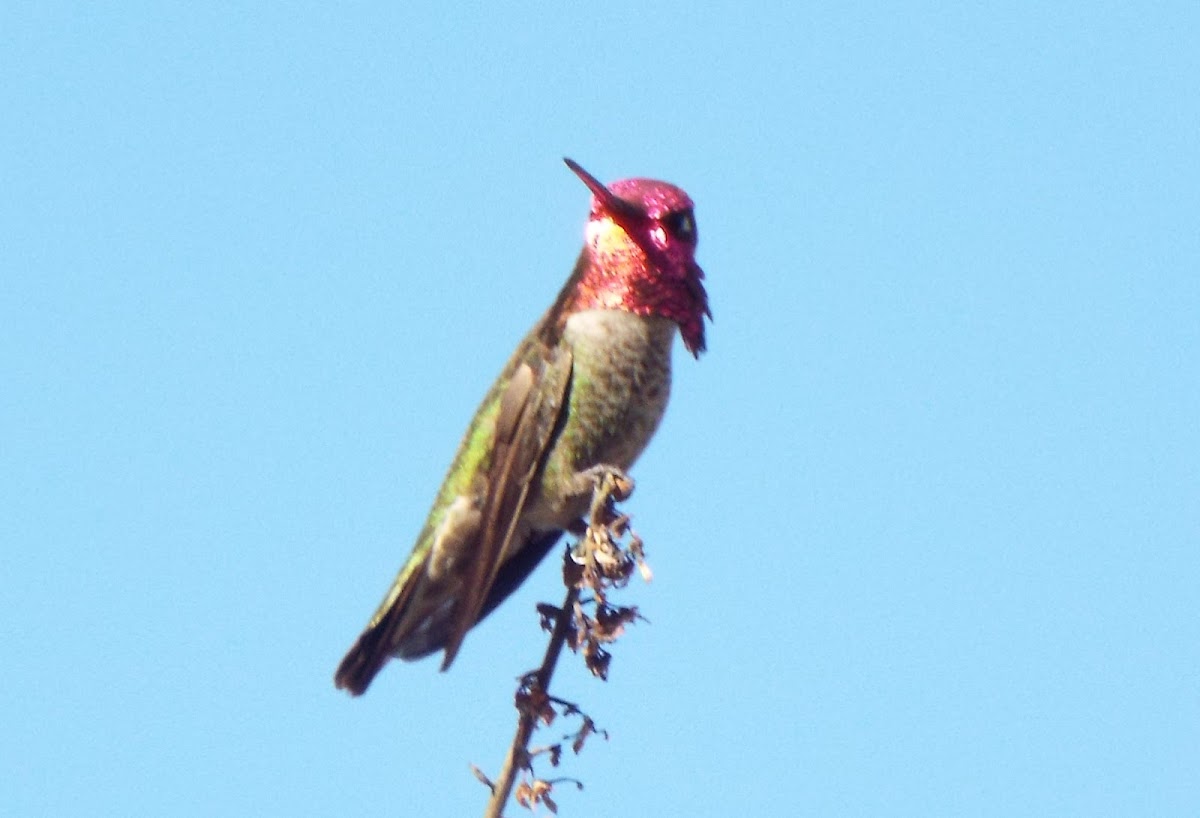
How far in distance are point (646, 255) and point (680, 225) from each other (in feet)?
0.87

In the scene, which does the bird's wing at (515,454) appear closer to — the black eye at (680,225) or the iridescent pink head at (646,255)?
the iridescent pink head at (646,255)

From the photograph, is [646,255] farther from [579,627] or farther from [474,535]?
[579,627]

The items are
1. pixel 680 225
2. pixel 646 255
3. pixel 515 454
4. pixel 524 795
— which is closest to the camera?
pixel 524 795

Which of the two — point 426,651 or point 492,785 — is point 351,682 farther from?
point 492,785

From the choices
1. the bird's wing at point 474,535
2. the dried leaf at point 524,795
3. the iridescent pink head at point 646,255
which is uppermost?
the iridescent pink head at point 646,255

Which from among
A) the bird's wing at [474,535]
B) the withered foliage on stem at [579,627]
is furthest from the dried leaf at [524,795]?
the bird's wing at [474,535]

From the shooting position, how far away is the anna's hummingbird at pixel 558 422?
16.9 ft

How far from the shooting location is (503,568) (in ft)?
18.1

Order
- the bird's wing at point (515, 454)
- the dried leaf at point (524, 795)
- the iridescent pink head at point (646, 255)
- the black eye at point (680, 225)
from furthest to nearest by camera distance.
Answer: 1. the black eye at point (680, 225)
2. the iridescent pink head at point (646, 255)
3. the bird's wing at point (515, 454)
4. the dried leaf at point (524, 795)

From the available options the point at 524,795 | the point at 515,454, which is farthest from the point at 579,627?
the point at 515,454

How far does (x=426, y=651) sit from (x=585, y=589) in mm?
1963

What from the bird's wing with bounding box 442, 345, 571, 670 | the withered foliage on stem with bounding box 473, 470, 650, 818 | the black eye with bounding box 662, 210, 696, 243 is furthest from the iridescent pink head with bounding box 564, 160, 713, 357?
the withered foliage on stem with bounding box 473, 470, 650, 818

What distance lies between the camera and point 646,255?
5.38 meters

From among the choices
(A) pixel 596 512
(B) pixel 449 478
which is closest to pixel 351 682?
(B) pixel 449 478
